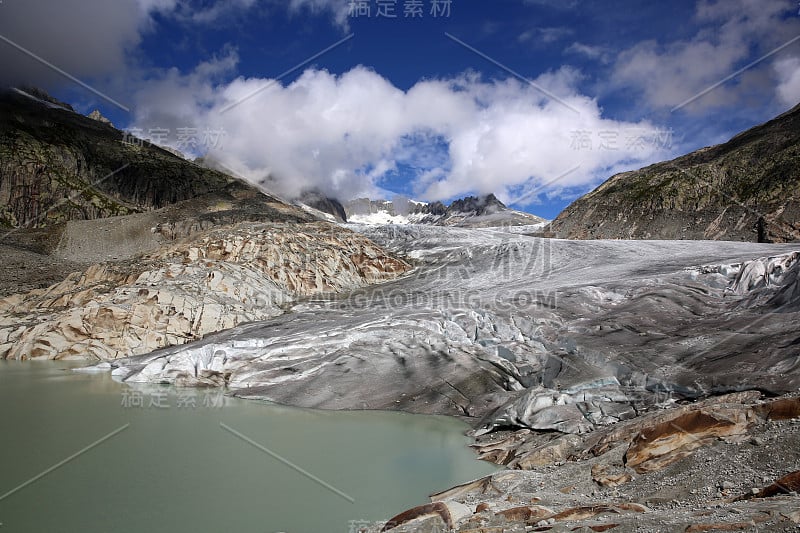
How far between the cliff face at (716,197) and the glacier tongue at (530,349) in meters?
25.4

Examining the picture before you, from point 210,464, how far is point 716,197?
58.7m

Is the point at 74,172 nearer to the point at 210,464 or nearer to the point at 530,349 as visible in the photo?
the point at 530,349

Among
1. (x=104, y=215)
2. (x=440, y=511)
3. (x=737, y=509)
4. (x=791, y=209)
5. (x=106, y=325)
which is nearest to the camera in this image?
(x=737, y=509)

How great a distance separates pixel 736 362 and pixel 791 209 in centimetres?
4288

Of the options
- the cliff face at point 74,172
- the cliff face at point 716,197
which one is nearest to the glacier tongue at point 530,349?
the cliff face at point 716,197

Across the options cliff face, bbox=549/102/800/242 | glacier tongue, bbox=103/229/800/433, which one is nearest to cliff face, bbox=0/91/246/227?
glacier tongue, bbox=103/229/800/433

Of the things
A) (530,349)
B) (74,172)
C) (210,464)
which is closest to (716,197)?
(530,349)

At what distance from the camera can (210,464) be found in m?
9.83

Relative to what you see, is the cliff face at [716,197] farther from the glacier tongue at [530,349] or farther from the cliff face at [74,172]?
the cliff face at [74,172]

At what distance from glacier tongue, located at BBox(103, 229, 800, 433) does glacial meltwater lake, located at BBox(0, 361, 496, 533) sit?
157 cm

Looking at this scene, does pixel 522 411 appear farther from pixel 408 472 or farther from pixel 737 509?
pixel 737 509

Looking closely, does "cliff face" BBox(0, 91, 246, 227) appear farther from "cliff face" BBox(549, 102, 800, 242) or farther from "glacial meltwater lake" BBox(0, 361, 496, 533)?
"glacial meltwater lake" BBox(0, 361, 496, 533)

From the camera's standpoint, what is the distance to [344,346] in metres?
17.7

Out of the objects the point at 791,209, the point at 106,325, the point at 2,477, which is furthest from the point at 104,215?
the point at 791,209
